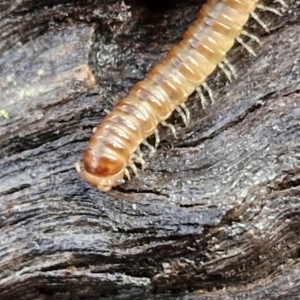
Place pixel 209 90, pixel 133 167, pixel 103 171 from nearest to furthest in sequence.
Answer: pixel 103 171, pixel 133 167, pixel 209 90

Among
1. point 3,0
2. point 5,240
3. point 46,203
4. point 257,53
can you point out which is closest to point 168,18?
point 257,53

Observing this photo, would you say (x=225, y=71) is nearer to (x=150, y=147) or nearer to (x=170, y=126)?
(x=170, y=126)

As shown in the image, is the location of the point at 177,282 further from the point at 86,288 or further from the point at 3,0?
the point at 3,0

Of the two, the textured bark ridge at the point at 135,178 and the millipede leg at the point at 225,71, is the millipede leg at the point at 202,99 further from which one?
the millipede leg at the point at 225,71

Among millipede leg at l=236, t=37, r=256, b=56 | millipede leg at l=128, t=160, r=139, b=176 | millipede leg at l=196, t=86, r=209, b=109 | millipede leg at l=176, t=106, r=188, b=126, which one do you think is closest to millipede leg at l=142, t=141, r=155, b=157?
millipede leg at l=128, t=160, r=139, b=176

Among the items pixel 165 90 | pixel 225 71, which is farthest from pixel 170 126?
pixel 225 71

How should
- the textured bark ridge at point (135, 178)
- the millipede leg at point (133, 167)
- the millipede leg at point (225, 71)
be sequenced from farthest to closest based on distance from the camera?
the millipede leg at point (225, 71) → the millipede leg at point (133, 167) → the textured bark ridge at point (135, 178)

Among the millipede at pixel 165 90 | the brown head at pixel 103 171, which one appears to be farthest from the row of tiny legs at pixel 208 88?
the brown head at pixel 103 171
